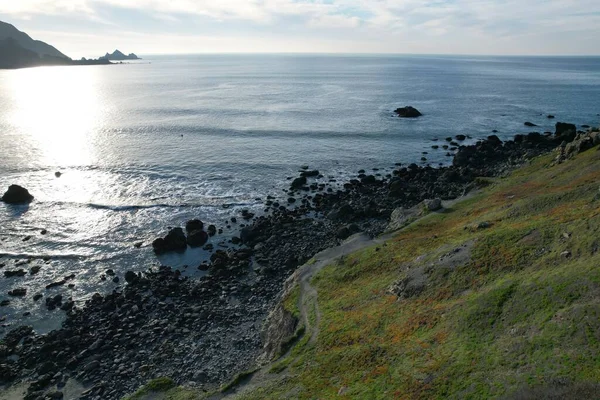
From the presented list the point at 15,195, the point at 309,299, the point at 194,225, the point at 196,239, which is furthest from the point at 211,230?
the point at 15,195

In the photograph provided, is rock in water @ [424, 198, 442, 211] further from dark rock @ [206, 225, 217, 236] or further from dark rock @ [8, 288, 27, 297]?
dark rock @ [8, 288, 27, 297]

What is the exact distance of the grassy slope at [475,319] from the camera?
18734 mm

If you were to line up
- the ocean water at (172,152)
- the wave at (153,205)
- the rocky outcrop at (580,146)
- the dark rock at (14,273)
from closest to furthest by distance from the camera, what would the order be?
the dark rock at (14,273)
the ocean water at (172,152)
the rocky outcrop at (580,146)
the wave at (153,205)

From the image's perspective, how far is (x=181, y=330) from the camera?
32.8 m

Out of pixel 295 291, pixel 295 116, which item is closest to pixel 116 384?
pixel 295 291

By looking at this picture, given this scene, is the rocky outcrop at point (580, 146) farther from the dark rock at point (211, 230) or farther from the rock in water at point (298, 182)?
the dark rock at point (211, 230)

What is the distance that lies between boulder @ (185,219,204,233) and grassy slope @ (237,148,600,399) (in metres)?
21.5

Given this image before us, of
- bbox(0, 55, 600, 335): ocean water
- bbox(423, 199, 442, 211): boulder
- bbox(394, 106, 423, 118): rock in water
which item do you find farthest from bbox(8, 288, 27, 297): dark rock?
bbox(394, 106, 423, 118): rock in water

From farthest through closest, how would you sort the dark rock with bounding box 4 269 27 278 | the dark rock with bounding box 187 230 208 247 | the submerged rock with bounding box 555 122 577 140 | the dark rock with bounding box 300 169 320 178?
the submerged rock with bounding box 555 122 577 140 → the dark rock with bounding box 300 169 320 178 → the dark rock with bounding box 187 230 208 247 → the dark rock with bounding box 4 269 27 278

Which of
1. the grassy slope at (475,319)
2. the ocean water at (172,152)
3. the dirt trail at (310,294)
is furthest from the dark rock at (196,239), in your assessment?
the grassy slope at (475,319)

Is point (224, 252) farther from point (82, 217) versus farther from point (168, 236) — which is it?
point (82, 217)

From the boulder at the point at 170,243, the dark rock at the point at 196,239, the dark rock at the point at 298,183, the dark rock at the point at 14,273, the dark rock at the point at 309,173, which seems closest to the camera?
the dark rock at the point at 14,273

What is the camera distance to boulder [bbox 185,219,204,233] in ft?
167

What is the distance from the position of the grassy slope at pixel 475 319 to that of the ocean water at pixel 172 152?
21.3m
